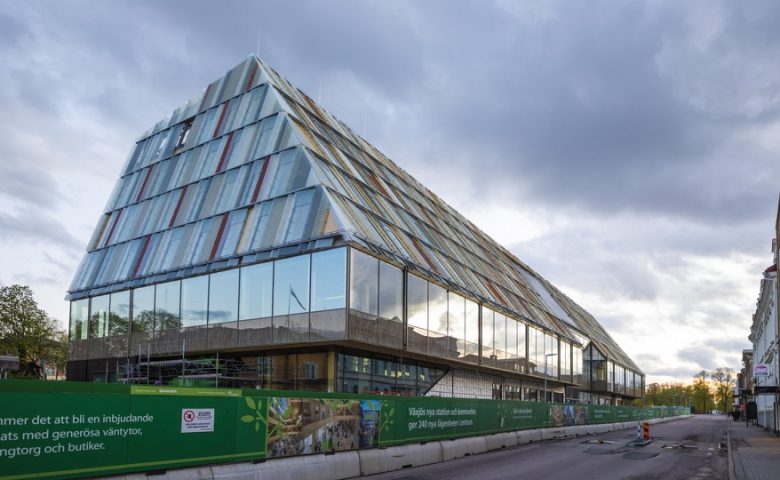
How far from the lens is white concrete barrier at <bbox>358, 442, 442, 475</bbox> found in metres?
19.1

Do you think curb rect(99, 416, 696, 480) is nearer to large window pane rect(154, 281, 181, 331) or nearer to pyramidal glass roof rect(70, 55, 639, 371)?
pyramidal glass roof rect(70, 55, 639, 371)

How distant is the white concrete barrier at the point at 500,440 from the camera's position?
1097 inches

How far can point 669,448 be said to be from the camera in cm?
3150

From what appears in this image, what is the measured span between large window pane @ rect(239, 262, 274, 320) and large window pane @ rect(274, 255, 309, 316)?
47cm

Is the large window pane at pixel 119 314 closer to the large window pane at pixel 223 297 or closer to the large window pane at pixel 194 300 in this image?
the large window pane at pixel 194 300

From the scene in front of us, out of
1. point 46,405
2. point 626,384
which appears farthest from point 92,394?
point 626,384

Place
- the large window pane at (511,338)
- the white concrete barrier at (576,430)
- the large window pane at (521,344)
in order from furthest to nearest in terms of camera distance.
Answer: the large window pane at (521,344), the large window pane at (511,338), the white concrete barrier at (576,430)

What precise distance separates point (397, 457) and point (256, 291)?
1394cm

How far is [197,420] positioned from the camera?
14.3 metres

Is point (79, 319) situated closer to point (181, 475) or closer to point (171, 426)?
point (171, 426)

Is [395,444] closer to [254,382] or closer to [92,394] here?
[92,394]

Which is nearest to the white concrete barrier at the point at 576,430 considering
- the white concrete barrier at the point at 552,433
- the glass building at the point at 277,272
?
the white concrete barrier at the point at 552,433

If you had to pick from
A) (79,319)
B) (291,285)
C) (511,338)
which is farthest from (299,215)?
(511,338)

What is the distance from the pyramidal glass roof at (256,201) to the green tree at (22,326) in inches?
966
